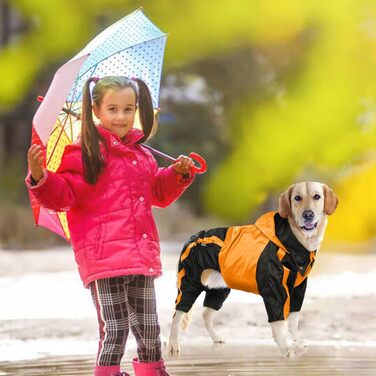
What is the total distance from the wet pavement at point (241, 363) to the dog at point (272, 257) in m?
0.33

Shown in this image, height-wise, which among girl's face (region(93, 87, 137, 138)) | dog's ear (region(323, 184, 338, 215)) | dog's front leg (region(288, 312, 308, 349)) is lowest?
dog's front leg (region(288, 312, 308, 349))

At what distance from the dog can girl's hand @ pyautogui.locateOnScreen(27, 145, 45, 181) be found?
1.57m

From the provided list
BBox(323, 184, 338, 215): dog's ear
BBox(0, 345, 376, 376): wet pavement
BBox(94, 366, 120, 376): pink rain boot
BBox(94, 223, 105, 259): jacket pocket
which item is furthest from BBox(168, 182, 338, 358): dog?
BBox(94, 223, 105, 259): jacket pocket

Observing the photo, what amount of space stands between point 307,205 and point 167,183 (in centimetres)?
97

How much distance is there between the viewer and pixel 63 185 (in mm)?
5766

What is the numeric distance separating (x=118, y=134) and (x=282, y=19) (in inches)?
756

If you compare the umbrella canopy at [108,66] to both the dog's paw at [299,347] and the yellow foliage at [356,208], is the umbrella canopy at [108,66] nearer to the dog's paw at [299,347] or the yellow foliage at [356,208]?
the dog's paw at [299,347]

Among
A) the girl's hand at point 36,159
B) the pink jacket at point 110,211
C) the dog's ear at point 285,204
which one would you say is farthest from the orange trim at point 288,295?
the girl's hand at point 36,159

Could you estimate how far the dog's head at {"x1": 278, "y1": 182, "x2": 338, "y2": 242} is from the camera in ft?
22.1

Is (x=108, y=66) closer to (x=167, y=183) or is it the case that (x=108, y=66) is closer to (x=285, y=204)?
(x=167, y=183)

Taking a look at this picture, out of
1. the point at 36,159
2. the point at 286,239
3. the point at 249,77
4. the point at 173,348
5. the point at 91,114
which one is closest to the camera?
the point at 36,159

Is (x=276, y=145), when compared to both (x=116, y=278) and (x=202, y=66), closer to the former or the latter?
(x=202, y=66)

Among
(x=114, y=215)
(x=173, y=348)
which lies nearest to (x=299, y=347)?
(x=173, y=348)

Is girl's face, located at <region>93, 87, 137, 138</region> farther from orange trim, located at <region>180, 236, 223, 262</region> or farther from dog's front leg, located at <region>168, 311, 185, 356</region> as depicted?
dog's front leg, located at <region>168, 311, 185, 356</region>
